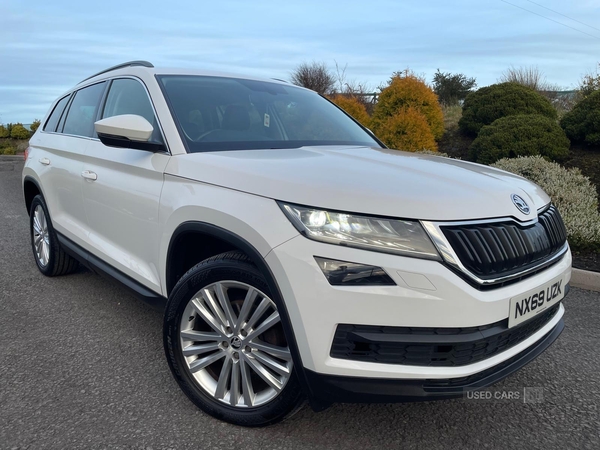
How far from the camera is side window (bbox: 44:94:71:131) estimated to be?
4352mm

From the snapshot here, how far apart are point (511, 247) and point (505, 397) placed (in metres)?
1.00

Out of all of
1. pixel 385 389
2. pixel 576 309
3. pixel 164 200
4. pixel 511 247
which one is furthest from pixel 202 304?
pixel 576 309

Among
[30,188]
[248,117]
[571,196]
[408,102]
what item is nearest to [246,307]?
[248,117]

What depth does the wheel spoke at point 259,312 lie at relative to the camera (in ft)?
6.59

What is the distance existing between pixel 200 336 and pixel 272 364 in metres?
0.41

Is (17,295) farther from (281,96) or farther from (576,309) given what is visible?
(576,309)

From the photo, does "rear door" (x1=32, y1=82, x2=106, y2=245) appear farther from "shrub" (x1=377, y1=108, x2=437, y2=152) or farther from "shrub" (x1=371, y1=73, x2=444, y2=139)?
"shrub" (x1=371, y1=73, x2=444, y2=139)

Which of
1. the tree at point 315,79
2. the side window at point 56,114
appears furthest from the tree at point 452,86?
the side window at point 56,114

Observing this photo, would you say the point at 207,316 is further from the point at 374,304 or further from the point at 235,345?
the point at 374,304

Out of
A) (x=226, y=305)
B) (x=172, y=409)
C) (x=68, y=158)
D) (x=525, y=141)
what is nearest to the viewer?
(x=226, y=305)

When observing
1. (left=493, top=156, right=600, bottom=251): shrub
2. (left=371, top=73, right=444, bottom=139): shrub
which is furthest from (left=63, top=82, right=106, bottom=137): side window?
(left=371, top=73, right=444, bottom=139): shrub

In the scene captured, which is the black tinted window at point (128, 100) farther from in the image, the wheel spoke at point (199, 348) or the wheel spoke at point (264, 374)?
the wheel spoke at point (264, 374)

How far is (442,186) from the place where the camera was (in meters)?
2.00

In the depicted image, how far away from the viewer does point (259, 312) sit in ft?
6.70
